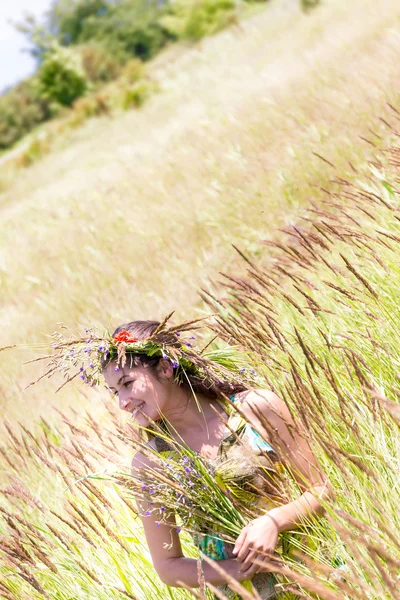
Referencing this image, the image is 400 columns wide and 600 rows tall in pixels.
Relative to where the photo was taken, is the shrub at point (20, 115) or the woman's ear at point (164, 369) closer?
the woman's ear at point (164, 369)

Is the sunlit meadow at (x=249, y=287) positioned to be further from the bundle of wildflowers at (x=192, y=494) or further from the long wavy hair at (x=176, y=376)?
the bundle of wildflowers at (x=192, y=494)

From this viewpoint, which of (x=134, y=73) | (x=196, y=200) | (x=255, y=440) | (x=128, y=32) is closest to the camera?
(x=255, y=440)

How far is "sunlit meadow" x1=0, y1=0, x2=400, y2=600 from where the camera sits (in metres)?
1.78

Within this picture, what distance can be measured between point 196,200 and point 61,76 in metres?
28.3

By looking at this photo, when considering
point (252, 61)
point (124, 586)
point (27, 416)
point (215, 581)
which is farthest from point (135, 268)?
point (252, 61)

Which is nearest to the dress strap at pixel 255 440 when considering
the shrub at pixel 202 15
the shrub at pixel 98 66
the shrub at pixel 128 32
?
the shrub at pixel 202 15

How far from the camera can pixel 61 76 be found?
3188 centimetres

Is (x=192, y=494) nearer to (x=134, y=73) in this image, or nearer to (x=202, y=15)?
(x=134, y=73)

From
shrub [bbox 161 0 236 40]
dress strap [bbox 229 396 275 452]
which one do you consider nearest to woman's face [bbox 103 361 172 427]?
dress strap [bbox 229 396 275 452]

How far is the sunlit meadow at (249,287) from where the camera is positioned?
178 cm

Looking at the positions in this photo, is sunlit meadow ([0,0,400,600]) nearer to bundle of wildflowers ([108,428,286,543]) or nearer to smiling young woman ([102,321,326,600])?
smiling young woman ([102,321,326,600])

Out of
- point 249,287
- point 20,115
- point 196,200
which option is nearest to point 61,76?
point 20,115

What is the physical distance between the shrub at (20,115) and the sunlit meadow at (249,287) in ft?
110

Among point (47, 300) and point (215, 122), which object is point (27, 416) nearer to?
point (47, 300)
